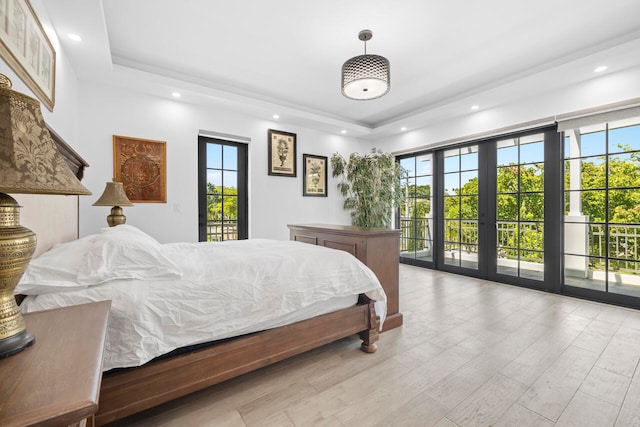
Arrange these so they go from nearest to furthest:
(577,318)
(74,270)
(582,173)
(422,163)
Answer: (74,270), (577,318), (582,173), (422,163)

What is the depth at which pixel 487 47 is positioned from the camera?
292 centimetres

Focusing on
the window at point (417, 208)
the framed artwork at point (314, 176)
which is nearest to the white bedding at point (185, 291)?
the framed artwork at point (314, 176)

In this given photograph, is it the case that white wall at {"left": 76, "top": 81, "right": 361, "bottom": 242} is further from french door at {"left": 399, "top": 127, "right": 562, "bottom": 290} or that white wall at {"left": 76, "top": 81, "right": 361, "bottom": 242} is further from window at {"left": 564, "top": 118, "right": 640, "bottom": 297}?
window at {"left": 564, "top": 118, "right": 640, "bottom": 297}

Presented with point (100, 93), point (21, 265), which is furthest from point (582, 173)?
point (100, 93)

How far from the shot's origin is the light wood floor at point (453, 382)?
149cm

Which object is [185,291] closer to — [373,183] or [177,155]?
[177,155]

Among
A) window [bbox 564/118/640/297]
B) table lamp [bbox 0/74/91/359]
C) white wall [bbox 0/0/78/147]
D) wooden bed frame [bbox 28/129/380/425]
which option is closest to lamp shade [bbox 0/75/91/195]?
table lamp [bbox 0/74/91/359]

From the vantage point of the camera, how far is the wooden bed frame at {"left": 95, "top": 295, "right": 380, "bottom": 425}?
1318 mm

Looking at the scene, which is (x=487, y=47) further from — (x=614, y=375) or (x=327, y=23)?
(x=614, y=375)

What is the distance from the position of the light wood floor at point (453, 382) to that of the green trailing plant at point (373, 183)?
2598 millimetres

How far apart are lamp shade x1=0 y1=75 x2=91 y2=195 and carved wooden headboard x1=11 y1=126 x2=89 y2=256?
74 centimetres

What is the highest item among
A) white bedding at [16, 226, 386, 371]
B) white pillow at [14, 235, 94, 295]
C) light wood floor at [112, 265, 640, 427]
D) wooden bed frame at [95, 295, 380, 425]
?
white pillow at [14, 235, 94, 295]

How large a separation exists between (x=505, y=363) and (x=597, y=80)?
332cm

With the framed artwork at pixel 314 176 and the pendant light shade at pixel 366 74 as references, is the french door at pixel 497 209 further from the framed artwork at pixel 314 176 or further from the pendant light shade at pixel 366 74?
the pendant light shade at pixel 366 74
